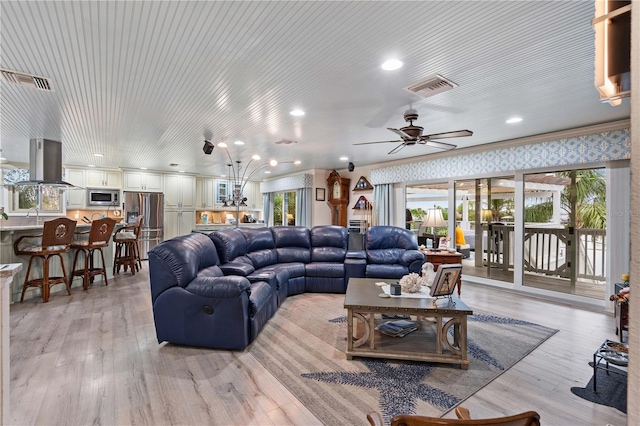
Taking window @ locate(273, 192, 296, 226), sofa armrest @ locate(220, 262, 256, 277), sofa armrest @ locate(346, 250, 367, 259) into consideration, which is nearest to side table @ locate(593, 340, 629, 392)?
sofa armrest @ locate(346, 250, 367, 259)

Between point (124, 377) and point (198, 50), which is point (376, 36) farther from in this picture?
point (124, 377)

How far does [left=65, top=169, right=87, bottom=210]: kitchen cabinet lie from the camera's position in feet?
24.6

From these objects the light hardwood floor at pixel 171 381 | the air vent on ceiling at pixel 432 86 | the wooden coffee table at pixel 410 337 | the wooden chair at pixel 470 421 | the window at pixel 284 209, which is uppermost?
the air vent on ceiling at pixel 432 86

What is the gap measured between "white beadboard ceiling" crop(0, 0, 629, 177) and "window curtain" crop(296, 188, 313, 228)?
3573mm

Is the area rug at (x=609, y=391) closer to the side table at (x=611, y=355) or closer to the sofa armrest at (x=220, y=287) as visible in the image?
the side table at (x=611, y=355)

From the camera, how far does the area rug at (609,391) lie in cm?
214

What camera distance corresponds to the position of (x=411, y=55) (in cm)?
237

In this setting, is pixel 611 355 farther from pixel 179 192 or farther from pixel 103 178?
pixel 103 178

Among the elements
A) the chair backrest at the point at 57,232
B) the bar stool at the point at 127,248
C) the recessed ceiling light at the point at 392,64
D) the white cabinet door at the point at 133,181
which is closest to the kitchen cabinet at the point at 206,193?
the white cabinet door at the point at 133,181

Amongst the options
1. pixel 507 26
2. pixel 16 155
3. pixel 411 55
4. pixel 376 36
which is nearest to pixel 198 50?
pixel 376 36

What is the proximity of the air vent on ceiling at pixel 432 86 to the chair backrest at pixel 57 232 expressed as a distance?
16.0ft

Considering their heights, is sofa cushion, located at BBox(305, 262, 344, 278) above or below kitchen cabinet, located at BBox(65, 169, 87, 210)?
below

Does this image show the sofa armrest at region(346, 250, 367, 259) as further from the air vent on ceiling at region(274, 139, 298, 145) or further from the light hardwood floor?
the light hardwood floor

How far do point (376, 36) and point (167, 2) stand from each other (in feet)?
4.29
